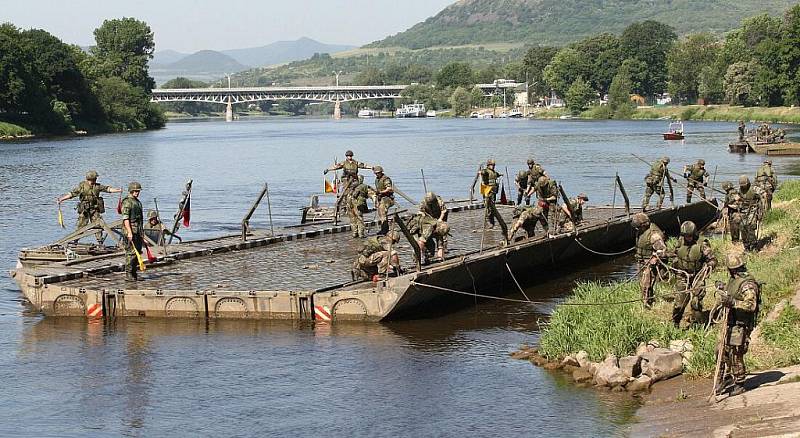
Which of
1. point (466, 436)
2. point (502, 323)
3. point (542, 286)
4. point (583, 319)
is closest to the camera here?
point (466, 436)

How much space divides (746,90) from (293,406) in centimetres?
15541

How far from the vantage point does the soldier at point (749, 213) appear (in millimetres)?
32812

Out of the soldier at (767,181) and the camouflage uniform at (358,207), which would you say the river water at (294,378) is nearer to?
the soldier at (767,181)

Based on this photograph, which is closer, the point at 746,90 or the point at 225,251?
the point at 225,251

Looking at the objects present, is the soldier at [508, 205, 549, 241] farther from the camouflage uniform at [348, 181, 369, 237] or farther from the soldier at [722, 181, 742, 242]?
the soldier at [722, 181, 742, 242]

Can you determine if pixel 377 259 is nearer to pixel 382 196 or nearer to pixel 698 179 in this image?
pixel 382 196

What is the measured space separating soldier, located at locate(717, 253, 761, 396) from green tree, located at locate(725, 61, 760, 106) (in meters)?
151

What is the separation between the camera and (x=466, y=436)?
1911cm

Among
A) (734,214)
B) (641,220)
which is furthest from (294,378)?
(734,214)

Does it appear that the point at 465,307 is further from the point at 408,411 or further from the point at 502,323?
the point at 408,411

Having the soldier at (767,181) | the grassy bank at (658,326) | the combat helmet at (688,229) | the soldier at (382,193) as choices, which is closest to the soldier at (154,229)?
the soldier at (382,193)

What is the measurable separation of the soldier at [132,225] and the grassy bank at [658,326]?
1044 centimetres

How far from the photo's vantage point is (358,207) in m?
36.4

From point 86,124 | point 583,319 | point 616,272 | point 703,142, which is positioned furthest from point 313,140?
point 583,319
